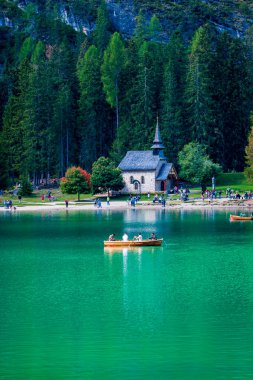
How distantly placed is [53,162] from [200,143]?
2418 cm

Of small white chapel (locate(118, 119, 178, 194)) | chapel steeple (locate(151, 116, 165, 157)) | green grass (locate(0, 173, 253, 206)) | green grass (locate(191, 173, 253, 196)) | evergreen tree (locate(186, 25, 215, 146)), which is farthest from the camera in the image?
evergreen tree (locate(186, 25, 215, 146))

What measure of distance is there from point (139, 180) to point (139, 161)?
9.73 feet

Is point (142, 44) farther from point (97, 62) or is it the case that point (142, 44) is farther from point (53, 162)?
point (53, 162)

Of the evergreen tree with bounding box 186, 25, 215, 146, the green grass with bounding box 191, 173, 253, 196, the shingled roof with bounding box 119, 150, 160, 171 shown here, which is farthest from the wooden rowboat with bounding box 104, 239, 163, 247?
the evergreen tree with bounding box 186, 25, 215, 146

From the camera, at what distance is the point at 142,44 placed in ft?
494

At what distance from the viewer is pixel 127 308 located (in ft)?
137

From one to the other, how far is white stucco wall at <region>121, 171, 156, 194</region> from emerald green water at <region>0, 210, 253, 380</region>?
4934cm

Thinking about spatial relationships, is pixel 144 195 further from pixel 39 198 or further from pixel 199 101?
pixel 199 101

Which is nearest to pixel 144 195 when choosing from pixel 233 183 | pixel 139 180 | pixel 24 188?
pixel 139 180

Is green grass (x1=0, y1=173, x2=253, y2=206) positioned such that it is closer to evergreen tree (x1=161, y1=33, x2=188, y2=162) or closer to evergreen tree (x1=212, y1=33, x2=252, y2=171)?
evergreen tree (x1=212, y1=33, x2=252, y2=171)

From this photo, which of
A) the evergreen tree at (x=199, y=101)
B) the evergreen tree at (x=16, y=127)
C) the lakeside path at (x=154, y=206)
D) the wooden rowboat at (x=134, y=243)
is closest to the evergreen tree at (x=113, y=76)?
the evergreen tree at (x=16, y=127)

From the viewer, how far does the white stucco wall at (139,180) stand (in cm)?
12825

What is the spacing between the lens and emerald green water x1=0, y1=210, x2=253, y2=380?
31.1 metres

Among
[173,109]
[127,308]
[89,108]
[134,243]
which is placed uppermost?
[89,108]
